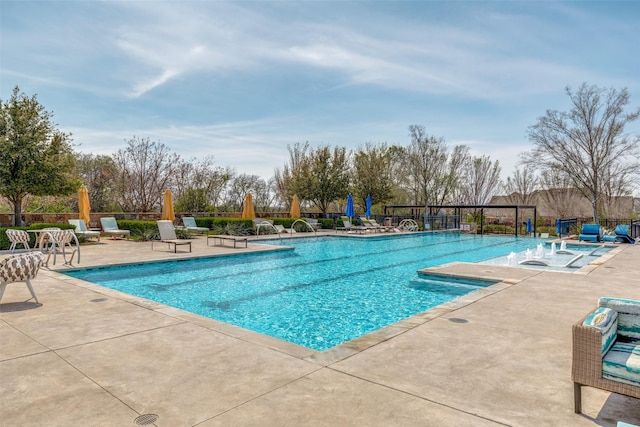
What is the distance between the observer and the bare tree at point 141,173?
872 inches

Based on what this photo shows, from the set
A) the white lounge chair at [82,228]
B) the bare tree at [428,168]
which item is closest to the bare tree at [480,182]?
the bare tree at [428,168]

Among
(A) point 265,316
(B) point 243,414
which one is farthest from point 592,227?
(B) point 243,414

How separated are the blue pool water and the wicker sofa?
291 centimetres

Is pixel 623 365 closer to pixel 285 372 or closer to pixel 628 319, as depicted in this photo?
pixel 628 319

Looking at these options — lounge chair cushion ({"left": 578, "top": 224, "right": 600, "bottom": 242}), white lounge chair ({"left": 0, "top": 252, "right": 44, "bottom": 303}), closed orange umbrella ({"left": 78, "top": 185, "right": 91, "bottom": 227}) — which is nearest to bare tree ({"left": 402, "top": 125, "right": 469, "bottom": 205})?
lounge chair cushion ({"left": 578, "top": 224, "right": 600, "bottom": 242})

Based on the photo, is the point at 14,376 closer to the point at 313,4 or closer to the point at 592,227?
the point at 313,4

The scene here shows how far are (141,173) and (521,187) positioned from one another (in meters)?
32.7

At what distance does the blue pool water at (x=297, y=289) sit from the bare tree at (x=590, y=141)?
51.8ft

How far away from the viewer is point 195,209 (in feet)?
74.1

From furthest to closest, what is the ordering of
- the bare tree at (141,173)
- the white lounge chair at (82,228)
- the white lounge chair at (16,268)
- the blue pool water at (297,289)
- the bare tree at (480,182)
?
the bare tree at (480,182), the bare tree at (141,173), the white lounge chair at (82,228), the blue pool water at (297,289), the white lounge chair at (16,268)

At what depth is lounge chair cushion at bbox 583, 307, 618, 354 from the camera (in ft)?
7.55

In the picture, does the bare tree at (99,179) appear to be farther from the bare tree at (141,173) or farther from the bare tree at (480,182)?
the bare tree at (480,182)

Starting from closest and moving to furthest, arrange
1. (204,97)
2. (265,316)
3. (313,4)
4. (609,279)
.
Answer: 1. (265,316)
2. (609,279)
3. (313,4)
4. (204,97)

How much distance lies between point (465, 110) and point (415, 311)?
19.1 metres
